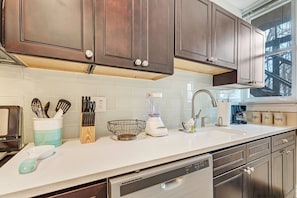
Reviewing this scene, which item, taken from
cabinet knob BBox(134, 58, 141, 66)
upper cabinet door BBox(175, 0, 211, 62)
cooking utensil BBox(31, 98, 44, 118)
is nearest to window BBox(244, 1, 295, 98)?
upper cabinet door BBox(175, 0, 211, 62)

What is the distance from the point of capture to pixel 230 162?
102cm

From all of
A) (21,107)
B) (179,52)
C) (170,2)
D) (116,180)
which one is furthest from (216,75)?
(21,107)

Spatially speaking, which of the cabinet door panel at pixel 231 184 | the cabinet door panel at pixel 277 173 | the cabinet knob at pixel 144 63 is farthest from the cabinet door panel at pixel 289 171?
the cabinet knob at pixel 144 63

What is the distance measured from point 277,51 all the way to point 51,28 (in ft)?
8.40

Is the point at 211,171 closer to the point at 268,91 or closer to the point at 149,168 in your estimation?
the point at 149,168

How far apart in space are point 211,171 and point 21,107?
1193 millimetres

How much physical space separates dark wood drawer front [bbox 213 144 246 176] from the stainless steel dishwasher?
0.09m

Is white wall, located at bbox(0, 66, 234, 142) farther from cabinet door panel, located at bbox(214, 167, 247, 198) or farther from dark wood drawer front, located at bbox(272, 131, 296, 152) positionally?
dark wood drawer front, located at bbox(272, 131, 296, 152)

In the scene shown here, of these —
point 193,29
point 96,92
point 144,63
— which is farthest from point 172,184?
point 193,29

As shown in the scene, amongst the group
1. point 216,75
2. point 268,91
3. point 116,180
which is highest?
point 216,75

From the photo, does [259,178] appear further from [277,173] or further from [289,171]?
[289,171]

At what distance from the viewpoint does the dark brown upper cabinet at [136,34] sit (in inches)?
34.2

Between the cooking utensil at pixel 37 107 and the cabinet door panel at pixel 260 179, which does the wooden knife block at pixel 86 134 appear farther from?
the cabinet door panel at pixel 260 179

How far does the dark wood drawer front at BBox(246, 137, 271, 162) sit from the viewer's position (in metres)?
1.16
